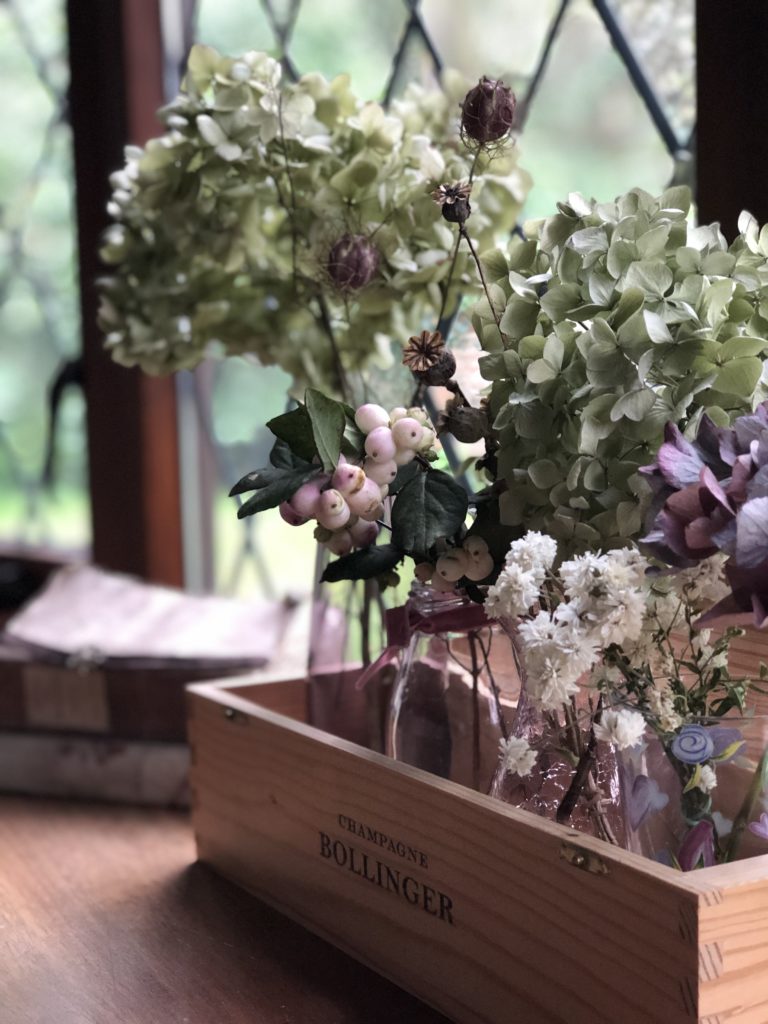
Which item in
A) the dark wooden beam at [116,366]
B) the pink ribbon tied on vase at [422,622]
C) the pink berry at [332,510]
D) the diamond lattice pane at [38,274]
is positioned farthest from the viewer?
the diamond lattice pane at [38,274]

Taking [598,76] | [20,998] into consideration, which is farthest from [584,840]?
[598,76]

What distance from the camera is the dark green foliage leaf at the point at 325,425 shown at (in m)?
0.64

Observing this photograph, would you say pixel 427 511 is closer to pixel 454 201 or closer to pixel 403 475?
pixel 403 475

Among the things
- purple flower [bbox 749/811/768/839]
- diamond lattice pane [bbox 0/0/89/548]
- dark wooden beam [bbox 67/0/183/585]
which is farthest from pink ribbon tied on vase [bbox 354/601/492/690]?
diamond lattice pane [bbox 0/0/89/548]

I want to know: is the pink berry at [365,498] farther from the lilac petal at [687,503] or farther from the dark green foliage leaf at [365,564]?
the lilac petal at [687,503]

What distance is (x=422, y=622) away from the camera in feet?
2.44

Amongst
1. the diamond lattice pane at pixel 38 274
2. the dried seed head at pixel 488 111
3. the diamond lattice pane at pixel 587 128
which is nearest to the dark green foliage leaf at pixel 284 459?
the dried seed head at pixel 488 111

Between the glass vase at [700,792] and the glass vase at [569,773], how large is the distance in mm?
41

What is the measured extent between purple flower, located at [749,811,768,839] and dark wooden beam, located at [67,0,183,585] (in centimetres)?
122

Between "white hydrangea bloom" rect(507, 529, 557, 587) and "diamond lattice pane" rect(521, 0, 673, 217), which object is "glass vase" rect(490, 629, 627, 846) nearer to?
"white hydrangea bloom" rect(507, 529, 557, 587)

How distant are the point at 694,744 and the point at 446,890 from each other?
0.18 metres

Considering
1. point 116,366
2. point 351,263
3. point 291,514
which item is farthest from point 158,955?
point 116,366

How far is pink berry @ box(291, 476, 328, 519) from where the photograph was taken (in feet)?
2.05

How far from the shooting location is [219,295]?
100cm
